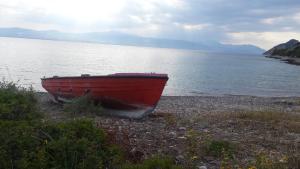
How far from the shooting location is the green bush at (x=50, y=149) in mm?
5438

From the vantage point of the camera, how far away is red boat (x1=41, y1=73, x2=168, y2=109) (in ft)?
44.1

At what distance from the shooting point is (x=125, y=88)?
13.7m

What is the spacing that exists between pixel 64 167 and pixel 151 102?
325 inches

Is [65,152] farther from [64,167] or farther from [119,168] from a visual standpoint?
[119,168]

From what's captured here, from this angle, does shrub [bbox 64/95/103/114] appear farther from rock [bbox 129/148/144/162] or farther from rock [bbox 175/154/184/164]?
rock [bbox 175/154/184/164]

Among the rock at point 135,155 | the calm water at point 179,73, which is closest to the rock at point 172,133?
the rock at point 135,155

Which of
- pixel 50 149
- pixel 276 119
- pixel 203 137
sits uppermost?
pixel 50 149

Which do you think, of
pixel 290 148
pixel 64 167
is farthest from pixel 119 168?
pixel 290 148

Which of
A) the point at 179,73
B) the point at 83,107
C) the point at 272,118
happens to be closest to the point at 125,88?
the point at 83,107

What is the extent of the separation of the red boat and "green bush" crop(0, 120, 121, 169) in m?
6.90

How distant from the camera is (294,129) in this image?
11398 mm

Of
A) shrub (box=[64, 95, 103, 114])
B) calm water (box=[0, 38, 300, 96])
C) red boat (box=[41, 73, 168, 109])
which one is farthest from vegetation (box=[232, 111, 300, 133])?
calm water (box=[0, 38, 300, 96])

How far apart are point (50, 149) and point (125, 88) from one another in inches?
308

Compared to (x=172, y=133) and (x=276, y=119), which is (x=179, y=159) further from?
(x=276, y=119)
